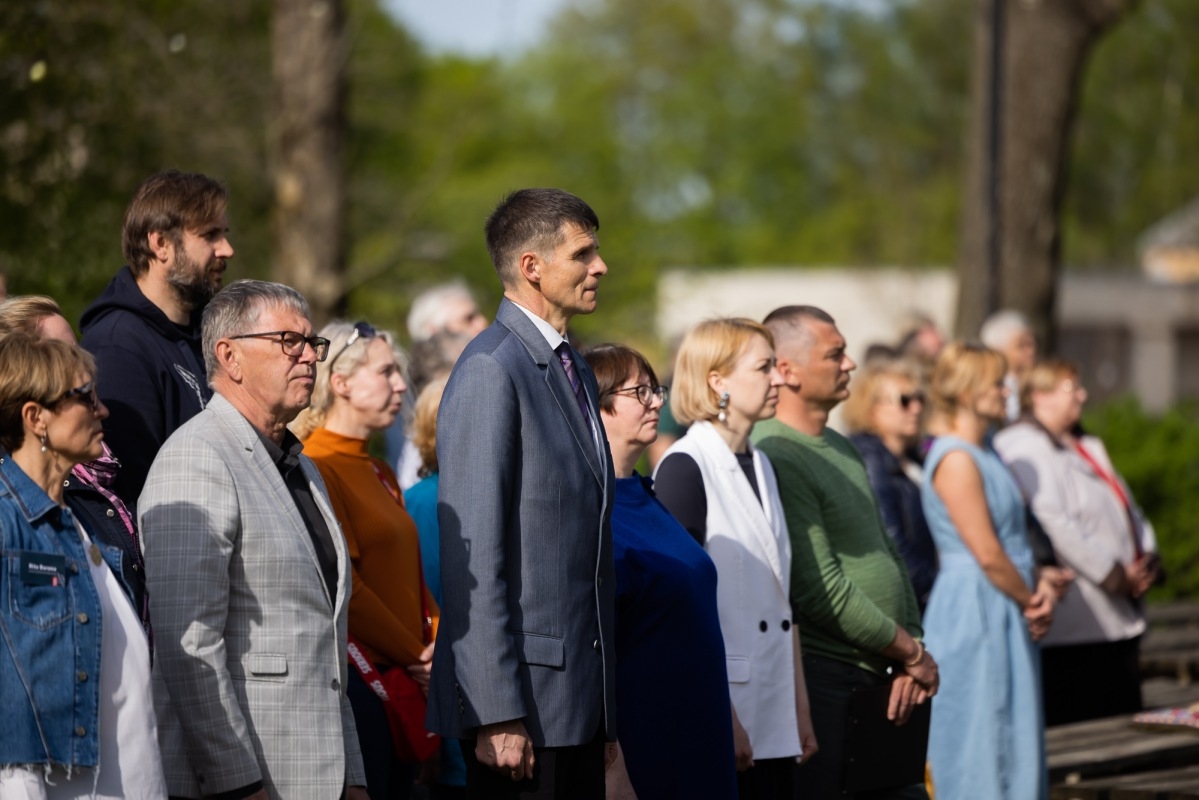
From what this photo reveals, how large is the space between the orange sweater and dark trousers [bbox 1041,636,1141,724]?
4.28 meters

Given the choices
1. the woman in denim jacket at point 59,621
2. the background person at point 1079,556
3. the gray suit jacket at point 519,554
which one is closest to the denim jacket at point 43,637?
the woman in denim jacket at point 59,621

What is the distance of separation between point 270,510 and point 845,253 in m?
38.6

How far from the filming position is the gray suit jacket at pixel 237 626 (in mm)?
3654

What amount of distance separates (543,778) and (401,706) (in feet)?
3.05

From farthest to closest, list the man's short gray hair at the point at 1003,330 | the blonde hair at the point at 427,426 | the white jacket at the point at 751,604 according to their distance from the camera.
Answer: the man's short gray hair at the point at 1003,330
the blonde hair at the point at 427,426
the white jacket at the point at 751,604

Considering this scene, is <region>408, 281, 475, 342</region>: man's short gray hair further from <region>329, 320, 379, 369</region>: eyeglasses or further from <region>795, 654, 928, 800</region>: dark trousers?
<region>795, 654, 928, 800</region>: dark trousers

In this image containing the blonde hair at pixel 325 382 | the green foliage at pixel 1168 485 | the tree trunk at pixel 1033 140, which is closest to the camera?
the blonde hair at pixel 325 382

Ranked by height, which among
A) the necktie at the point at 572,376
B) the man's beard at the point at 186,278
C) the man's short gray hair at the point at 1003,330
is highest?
the man's short gray hair at the point at 1003,330

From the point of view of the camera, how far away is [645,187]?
46.1 m

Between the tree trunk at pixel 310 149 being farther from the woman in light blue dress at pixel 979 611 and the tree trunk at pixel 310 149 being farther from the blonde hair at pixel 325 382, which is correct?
the blonde hair at pixel 325 382

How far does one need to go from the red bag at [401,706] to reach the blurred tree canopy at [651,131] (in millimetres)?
5547

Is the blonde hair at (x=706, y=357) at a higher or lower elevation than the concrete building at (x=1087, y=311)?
lower

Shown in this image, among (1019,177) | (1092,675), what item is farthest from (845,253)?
(1092,675)

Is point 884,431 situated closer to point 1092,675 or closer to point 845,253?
point 1092,675
